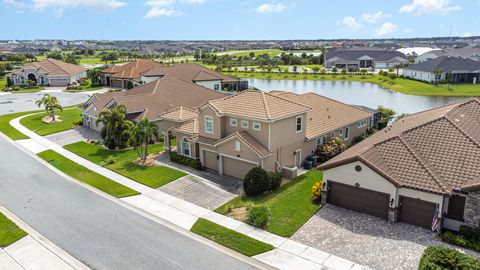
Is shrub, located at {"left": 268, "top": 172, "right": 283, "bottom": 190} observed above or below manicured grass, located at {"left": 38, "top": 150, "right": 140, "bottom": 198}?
above

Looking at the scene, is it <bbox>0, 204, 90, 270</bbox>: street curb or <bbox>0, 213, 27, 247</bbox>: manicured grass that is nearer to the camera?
<bbox>0, 204, 90, 270</bbox>: street curb

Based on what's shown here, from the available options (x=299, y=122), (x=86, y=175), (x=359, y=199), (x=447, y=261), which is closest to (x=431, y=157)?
(x=359, y=199)

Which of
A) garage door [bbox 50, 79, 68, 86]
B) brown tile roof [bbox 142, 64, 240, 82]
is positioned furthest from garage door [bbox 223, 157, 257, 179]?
garage door [bbox 50, 79, 68, 86]

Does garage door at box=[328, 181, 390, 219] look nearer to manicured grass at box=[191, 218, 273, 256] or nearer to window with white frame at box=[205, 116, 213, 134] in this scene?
→ manicured grass at box=[191, 218, 273, 256]

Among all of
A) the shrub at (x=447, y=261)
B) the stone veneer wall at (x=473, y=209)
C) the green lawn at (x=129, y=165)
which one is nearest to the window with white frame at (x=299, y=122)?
the green lawn at (x=129, y=165)

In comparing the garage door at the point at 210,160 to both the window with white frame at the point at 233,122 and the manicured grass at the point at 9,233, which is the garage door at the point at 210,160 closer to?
the window with white frame at the point at 233,122

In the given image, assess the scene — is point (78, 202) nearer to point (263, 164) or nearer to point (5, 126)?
point (263, 164)
